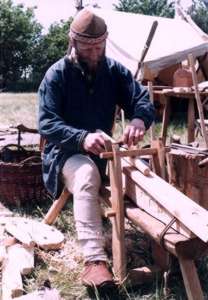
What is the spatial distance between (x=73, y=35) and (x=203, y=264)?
1.64 m

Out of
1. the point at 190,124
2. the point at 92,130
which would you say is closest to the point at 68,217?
the point at 92,130

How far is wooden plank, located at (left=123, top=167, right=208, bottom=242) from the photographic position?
2.38m

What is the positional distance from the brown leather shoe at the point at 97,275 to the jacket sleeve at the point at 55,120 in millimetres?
707

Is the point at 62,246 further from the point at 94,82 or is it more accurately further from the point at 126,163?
the point at 94,82

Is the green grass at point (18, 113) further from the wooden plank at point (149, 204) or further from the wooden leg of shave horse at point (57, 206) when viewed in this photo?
the wooden plank at point (149, 204)

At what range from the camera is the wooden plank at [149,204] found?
102 inches

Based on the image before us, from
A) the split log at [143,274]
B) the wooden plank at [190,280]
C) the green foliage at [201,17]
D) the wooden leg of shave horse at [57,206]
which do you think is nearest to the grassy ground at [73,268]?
the split log at [143,274]

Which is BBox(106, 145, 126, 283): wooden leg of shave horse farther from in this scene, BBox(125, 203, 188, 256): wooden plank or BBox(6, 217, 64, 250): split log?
BBox(6, 217, 64, 250): split log

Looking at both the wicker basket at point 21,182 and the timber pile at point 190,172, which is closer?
the timber pile at point 190,172

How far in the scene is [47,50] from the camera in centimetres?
2331

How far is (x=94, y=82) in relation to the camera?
3479 mm

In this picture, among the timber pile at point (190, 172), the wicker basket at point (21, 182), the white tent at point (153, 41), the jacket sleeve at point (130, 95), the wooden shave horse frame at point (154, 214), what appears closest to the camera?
the wooden shave horse frame at point (154, 214)

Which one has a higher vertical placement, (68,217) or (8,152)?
(8,152)

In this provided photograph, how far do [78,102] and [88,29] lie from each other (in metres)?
0.51
